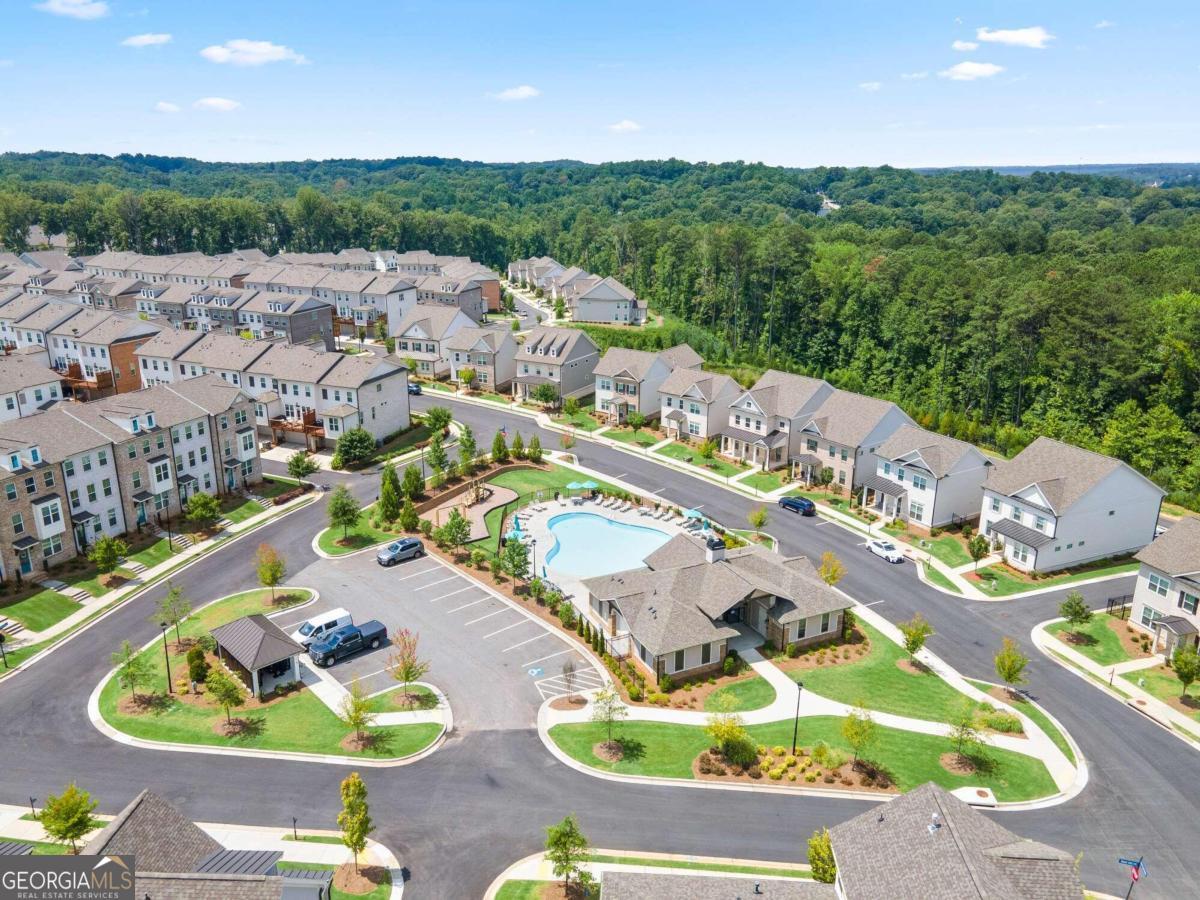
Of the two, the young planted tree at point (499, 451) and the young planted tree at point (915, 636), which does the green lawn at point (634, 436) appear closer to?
the young planted tree at point (499, 451)

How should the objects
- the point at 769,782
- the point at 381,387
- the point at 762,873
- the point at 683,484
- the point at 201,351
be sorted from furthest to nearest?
the point at 201,351, the point at 381,387, the point at 683,484, the point at 769,782, the point at 762,873

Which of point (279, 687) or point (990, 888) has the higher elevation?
point (990, 888)

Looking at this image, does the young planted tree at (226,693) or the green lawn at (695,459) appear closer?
the young planted tree at (226,693)

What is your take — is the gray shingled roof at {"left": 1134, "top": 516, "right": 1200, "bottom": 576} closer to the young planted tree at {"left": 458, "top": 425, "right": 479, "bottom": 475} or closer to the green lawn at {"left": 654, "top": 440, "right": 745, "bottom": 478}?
the green lawn at {"left": 654, "top": 440, "right": 745, "bottom": 478}

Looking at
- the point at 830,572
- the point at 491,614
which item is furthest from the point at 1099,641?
the point at 491,614

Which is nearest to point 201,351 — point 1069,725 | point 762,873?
point 762,873

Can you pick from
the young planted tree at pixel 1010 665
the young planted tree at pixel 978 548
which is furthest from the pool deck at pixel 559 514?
the young planted tree at pixel 1010 665

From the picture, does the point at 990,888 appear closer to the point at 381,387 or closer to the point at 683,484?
the point at 683,484

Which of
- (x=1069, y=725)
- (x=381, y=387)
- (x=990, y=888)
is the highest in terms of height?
(x=381, y=387)
